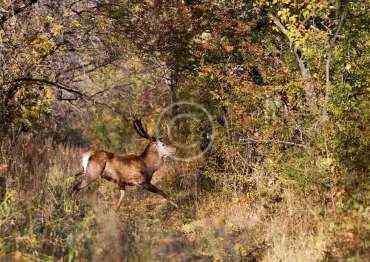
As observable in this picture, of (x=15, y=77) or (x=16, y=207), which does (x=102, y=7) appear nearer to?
(x=15, y=77)

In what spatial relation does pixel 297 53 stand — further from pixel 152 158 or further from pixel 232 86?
pixel 152 158

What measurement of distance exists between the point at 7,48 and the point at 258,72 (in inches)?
169

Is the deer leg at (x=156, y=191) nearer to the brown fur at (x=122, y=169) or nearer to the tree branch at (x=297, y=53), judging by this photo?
the brown fur at (x=122, y=169)

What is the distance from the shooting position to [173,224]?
435 inches

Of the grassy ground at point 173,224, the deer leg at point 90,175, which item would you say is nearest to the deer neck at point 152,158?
the grassy ground at point 173,224

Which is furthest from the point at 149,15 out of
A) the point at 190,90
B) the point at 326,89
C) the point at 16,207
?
the point at 16,207

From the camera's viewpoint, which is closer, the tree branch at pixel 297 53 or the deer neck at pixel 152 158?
the tree branch at pixel 297 53

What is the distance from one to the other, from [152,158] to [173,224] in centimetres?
172

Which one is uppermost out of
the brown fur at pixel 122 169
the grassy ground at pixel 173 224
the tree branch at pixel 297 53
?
the tree branch at pixel 297 53

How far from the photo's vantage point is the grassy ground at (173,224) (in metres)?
8.20

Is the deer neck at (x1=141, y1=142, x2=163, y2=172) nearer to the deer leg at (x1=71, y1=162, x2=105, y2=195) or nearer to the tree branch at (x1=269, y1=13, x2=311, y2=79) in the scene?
the deer leg at (x1=71, y1=162, x2=105, y2=195)

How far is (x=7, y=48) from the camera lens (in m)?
11.2

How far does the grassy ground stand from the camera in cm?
820

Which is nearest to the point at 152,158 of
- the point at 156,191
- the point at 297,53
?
the point at 156,191
